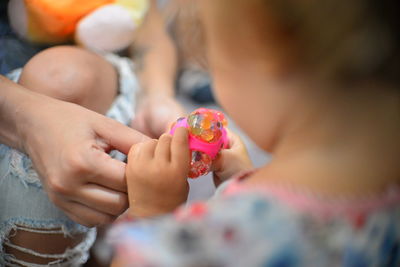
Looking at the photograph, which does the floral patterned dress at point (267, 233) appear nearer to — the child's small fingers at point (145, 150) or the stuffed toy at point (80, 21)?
the child's small fingers at point (145, 150)

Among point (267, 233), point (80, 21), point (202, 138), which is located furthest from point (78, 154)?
point (80, 21)

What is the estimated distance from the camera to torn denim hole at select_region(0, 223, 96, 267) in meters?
0.65

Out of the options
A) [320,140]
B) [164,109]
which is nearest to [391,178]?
[320,140]

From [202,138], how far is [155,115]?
214 mm

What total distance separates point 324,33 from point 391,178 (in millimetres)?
137

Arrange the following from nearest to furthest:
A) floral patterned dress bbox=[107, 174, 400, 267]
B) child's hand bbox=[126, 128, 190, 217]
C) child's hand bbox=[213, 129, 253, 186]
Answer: floral patterned dress bbox=[107, 174, 400, 267] → child's hand bbox=[126, 128, 190, 217] → child's hand bbox=[213, 129, 253, 186]

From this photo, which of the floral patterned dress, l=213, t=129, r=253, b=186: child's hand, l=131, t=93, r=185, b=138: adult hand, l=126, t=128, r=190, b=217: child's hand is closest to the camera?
the floral patterned dress

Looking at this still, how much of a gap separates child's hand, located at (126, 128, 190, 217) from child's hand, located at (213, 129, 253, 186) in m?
0.09

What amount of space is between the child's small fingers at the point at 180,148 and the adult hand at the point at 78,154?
61mm

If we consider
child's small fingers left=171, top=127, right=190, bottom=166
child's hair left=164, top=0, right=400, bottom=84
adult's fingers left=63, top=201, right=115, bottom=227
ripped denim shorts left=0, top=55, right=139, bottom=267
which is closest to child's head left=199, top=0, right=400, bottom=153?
child's hair left=164, top=0, right=400, bottom=84

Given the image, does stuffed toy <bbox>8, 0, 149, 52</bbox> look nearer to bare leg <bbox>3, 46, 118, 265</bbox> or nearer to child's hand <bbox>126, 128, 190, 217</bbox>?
bare leg <bbox>3, 46, 118, 265</bbox>

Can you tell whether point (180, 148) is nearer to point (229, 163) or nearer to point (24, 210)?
point (229, 163)

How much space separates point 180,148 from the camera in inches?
20.3

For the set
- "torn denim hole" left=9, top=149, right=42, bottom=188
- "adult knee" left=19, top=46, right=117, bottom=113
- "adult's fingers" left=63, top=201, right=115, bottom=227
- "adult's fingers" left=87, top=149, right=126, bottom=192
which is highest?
"adult's fingers" left=87, top=149, right=126, bottom=192
